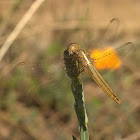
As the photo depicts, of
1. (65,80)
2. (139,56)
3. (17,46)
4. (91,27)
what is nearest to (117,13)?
(139,56)

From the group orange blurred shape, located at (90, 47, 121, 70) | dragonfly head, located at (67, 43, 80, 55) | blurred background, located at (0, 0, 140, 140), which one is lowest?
dragonfly head, located at (67, 43, 80, 55)

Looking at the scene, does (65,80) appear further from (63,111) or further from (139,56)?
(139,56)

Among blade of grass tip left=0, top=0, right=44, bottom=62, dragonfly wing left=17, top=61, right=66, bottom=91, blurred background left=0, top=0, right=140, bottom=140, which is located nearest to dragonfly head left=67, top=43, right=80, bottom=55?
dragonfly wing left=17, top=61, right=66, bottom=91

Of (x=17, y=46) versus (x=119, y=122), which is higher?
(x=17, y=46)

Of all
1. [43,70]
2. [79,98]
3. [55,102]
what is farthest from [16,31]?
[55,102]

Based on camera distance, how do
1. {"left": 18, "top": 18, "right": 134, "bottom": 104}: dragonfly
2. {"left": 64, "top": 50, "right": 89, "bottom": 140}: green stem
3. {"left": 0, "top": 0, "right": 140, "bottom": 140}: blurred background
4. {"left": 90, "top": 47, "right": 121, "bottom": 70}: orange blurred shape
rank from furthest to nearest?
{"left": 0, "top": 0, "right": 140, "bottom": 140}: blurred background < {"left": 90, "top": 47, "right": 121, "bottom": 70}: orange blurred shape < {"left": 18, "top": 18, "right": 134, "bottom": 104}: dragonfly < {"left": 64, "top": 50, "right": 89, "bottom": 140}: green stem

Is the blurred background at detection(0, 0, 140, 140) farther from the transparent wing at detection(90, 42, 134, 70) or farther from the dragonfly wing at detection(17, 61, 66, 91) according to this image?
the dragonfly wing at detection(17, 61, 66, 91)

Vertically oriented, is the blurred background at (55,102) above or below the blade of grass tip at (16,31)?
above

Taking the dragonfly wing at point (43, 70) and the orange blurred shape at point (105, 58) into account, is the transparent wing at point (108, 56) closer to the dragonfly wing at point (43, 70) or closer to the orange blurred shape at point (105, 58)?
the orange blurred shape at point (105, 58)

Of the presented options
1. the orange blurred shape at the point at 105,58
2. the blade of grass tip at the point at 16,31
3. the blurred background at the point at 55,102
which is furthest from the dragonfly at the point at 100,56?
the blurred background at the point at 55,102
